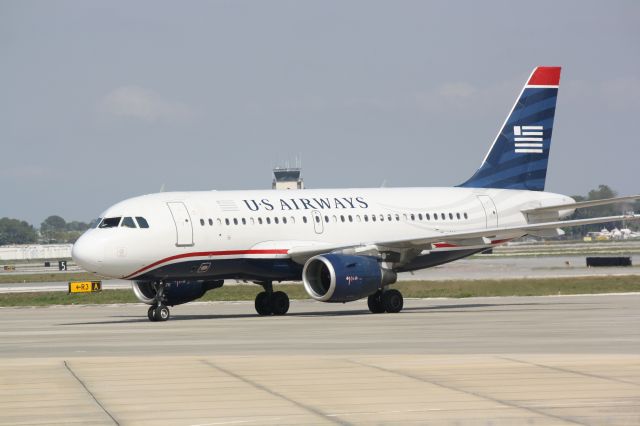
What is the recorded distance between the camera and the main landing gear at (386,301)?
37.7 metres

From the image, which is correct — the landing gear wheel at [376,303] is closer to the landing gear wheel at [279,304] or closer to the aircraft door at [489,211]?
the landing gear wheel at [279,304]

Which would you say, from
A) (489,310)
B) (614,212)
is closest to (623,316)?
(489,310)

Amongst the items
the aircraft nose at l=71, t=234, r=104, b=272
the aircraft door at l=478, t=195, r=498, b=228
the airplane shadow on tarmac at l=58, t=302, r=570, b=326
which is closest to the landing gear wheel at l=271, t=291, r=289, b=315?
the airplane shadow on tarmac at l=58, t=302, r=570, b=326

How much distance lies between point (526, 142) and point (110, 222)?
56.9 ft

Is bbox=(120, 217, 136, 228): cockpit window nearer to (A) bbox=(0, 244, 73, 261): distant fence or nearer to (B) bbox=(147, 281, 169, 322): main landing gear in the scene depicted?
(B) bbox=(147, 281, 169, 322): main landing gear

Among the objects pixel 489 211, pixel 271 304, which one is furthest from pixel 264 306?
pixel 489 211

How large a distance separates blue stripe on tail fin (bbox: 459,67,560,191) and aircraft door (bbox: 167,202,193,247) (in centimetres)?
1233

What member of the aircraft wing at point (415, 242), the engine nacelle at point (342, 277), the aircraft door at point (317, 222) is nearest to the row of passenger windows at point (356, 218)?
the aircraft door at point (317, 222)

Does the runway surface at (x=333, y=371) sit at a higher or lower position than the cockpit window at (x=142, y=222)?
lower

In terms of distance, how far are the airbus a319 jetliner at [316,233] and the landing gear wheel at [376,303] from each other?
0.03 m

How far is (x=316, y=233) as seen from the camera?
39.1m

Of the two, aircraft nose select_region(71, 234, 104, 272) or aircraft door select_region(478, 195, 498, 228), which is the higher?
aircraft door select_region(478, 195, 498, 228)

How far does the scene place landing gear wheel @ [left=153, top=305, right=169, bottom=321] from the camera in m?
35.8

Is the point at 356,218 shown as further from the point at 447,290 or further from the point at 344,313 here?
the point at 447,290
